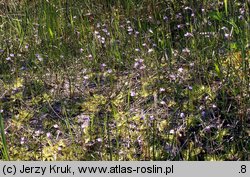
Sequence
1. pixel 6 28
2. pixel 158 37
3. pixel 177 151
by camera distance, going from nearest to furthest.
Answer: pixel 177 151, pixel 158 37, pixel 6 28

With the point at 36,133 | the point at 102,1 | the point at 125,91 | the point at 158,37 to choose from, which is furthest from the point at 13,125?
the point at 102,1

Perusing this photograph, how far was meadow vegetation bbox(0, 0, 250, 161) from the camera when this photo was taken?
279 centimetres

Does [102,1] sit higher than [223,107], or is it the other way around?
[102,1]

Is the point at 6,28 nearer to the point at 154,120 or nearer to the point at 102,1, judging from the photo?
the point at 102,1

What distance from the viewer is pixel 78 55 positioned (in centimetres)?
375

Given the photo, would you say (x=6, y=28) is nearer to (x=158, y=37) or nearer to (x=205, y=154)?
(x=158, y=37)

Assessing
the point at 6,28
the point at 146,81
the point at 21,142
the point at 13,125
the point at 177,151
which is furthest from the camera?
the point at 6,28

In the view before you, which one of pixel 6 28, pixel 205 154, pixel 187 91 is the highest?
pixel 6 28

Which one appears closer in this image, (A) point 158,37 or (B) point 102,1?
(A) point 158,37

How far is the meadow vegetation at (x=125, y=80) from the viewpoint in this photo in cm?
279

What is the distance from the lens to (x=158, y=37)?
3742 millimetres

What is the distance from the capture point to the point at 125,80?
11.1 ft

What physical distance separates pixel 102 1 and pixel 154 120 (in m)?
1.93

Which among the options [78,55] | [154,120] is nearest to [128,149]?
[154,120]
